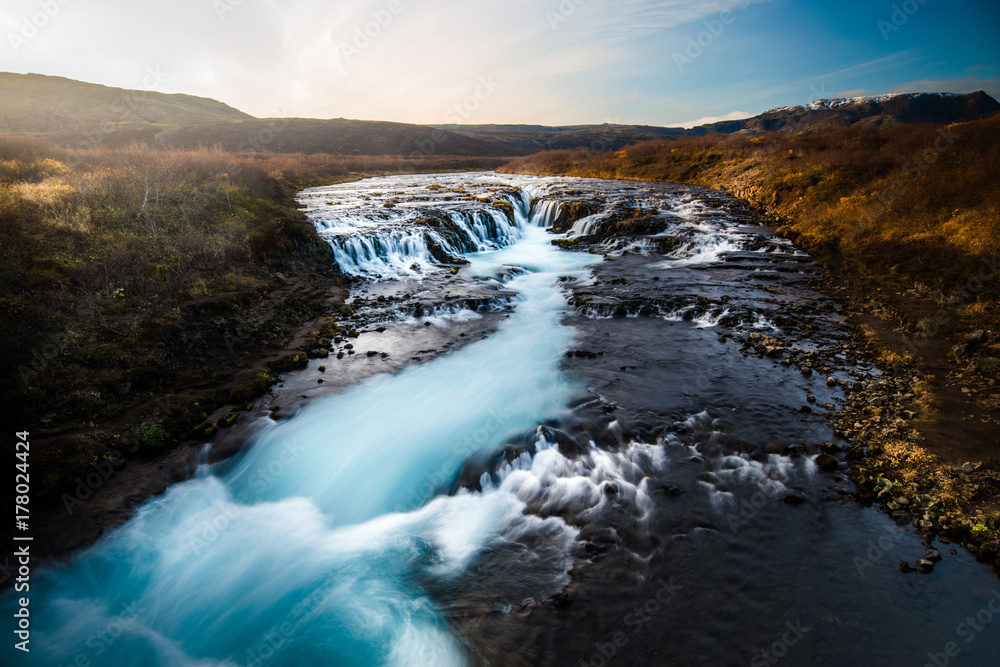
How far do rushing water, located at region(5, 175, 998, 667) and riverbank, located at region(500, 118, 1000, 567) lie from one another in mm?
665

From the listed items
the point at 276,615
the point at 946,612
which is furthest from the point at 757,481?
the point at 276,615

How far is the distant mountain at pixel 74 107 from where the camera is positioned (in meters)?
70.1

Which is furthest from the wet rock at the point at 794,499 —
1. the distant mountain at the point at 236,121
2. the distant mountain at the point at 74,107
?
the distant mountain at the point at 74,107

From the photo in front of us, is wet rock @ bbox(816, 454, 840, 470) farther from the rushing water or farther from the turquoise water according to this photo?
the turquoise water

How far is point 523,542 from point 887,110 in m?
168

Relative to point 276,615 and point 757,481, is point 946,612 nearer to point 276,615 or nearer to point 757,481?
point 757,481

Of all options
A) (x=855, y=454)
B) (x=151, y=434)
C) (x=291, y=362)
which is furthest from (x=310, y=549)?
(x=855, y=454)

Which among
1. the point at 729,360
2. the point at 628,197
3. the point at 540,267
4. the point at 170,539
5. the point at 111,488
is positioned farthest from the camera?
the point at 628,197

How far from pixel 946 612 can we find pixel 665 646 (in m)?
3.34

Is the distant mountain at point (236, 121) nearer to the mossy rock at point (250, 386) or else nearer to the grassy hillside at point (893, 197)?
the grassy hillside at point (893, 197)

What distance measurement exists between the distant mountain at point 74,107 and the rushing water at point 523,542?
82.1 metres

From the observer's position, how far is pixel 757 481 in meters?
6.78

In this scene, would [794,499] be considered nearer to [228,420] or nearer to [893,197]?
[228,420]

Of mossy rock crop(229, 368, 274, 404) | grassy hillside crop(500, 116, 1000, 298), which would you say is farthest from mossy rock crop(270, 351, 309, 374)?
grassy hillside crop(500, 116, 1000, 298)
